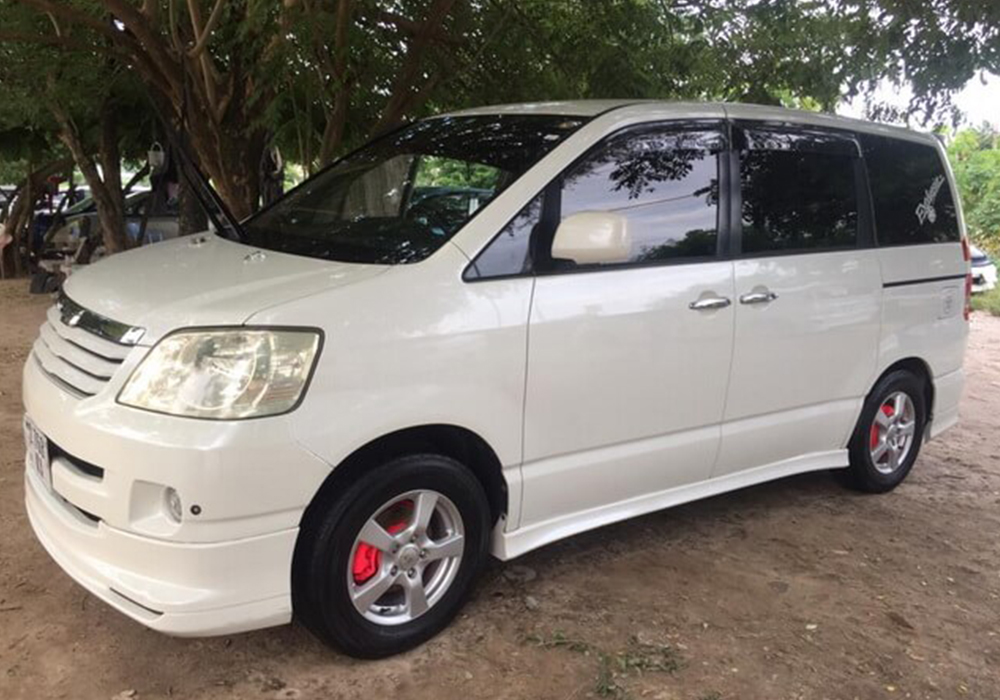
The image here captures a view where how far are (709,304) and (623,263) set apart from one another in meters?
0.46

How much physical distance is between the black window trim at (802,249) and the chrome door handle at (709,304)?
0.23 metres

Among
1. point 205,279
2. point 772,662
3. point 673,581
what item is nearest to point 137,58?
point 205,279

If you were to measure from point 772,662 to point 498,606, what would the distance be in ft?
3.37

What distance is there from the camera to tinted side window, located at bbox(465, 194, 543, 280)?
318 centimetres

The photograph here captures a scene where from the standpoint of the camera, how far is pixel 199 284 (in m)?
3.03

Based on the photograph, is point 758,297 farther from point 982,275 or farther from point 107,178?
point 982,275

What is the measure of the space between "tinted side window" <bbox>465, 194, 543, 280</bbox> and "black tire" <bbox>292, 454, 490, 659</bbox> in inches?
26.5

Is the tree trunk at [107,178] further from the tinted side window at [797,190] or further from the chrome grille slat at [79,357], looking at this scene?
the tinted side window at [797,190]

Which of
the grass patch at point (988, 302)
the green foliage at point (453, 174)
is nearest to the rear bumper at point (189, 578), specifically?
the green foliage at point (453, 174)

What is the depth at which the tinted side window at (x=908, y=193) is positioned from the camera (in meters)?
4.63

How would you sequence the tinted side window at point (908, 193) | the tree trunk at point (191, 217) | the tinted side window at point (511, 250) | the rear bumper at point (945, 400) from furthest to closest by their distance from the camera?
the tree trunk at point (191, 217)
the rear bumper at point (945, 400)
the tinted side window at point (908, 193)
the tinted side window at point (511, 250)

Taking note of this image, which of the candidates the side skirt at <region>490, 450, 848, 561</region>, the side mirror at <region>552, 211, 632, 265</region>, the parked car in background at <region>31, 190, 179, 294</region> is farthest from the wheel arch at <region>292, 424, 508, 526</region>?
the parked car in background at <region>31, 190, 179, 294</region>

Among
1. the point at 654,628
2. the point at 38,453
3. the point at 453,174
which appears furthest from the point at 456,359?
the point at 38,453

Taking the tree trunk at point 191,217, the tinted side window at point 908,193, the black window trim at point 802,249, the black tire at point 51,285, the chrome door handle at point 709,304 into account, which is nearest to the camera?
the chrome door handle at point 709,304
